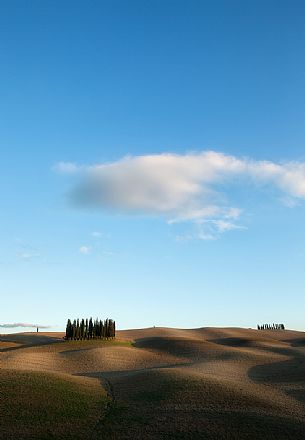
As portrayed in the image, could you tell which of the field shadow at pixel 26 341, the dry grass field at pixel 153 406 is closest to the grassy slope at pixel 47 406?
the dry grass field at pixel 153 406

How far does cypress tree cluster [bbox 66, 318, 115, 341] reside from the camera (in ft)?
201

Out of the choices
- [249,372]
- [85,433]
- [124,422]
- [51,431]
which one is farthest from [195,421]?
[249,372]

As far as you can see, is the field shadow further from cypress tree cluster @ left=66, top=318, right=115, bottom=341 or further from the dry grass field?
the dry grass field

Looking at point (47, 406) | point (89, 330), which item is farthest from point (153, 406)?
point (89, 330)

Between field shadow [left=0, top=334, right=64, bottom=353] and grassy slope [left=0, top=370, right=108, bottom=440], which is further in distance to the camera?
field shadow [left=0, top=334, right=64, bottom=353]

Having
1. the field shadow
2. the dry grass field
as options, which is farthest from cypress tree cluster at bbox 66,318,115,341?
the dry grass field

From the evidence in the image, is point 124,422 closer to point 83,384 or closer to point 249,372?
point 83,384

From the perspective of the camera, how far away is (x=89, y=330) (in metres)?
62.2

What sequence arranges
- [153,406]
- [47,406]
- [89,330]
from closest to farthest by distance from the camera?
[47,406], [153,406], [89,330]

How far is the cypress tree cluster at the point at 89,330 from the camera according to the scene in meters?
61.2

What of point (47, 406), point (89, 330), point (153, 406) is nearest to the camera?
point (47, 406)

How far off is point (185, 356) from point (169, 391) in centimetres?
2327

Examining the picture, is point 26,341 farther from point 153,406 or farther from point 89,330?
point 153,406

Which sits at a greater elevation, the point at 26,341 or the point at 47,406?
the point at 26,341
